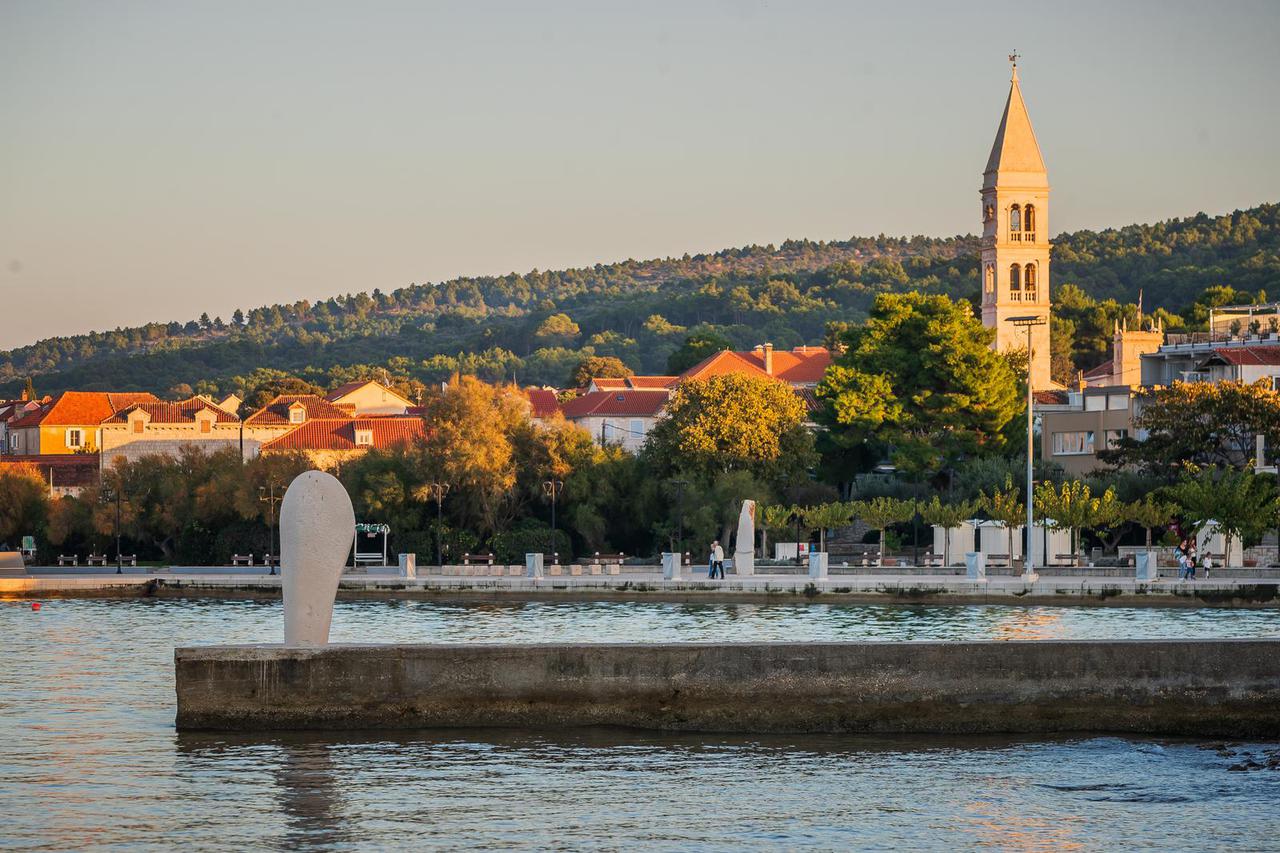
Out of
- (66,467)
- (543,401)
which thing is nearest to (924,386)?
(543,401)

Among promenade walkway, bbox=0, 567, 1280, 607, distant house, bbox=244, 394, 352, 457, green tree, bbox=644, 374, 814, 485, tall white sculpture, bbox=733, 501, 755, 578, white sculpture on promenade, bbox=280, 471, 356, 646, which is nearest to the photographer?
white sculpture on promenade, bbox=280, 471, 356, 646

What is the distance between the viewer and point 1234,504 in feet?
169

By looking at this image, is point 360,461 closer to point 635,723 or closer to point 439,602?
point 439,602

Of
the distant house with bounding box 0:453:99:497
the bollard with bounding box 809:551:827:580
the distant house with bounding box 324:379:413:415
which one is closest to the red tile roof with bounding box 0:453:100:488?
the distant house with bounding box 0:453:99:497

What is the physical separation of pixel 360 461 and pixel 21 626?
85.0 ft

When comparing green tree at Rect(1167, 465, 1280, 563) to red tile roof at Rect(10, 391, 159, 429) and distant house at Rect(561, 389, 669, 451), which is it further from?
red tile roof at Rect(10, 391, 159, 429)

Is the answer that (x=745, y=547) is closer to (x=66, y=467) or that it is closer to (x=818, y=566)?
(x=818, y=566)

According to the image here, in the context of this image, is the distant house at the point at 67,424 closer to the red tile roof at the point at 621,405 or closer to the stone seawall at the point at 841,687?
the red tile roof at the point at 621,405

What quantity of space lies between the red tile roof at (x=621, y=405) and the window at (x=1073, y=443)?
29.8 meters

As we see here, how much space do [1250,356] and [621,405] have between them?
38.8 meters

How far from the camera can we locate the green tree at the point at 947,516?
5806 cm

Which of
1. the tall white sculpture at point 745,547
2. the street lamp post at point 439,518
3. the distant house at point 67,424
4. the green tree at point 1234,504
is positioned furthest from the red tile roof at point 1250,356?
the distant house at point 67,424

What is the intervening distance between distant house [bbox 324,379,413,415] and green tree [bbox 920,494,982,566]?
5735 cm

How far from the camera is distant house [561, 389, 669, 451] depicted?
9788cm
